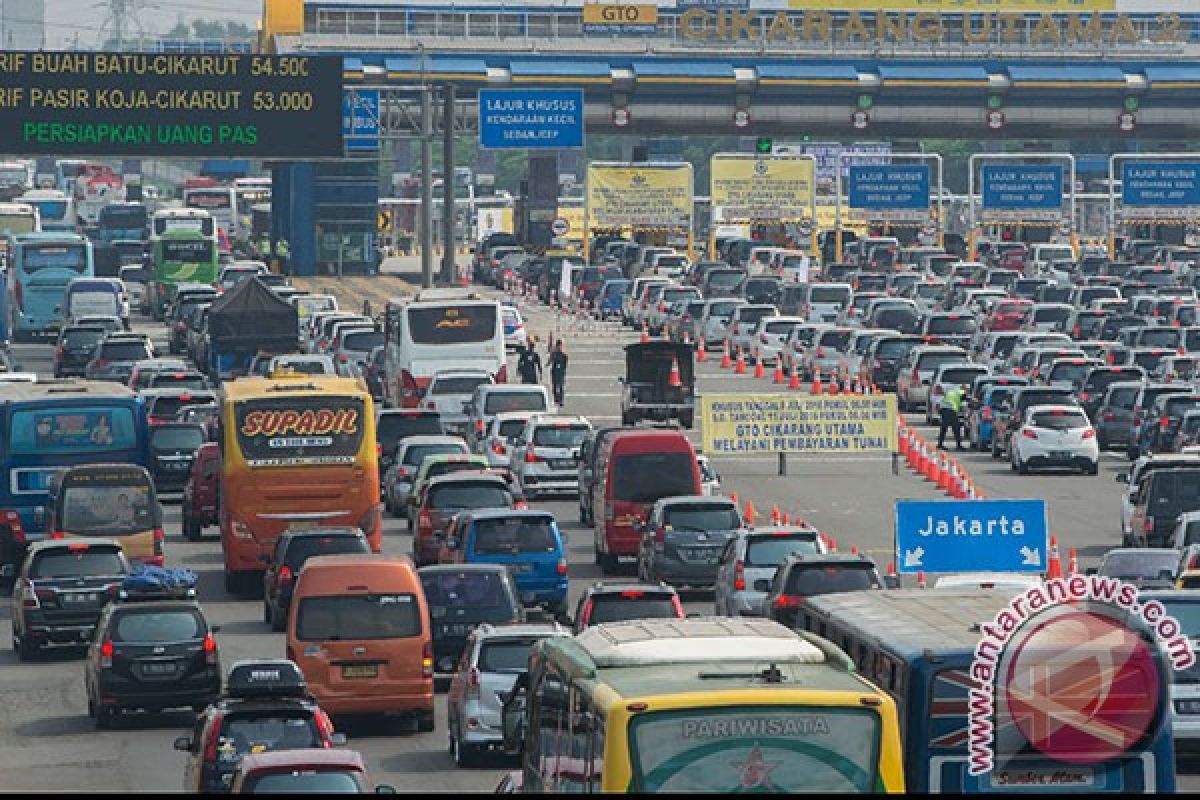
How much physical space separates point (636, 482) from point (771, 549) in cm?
750

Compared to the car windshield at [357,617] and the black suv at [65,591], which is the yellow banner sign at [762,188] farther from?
the car windshield at [357,617]

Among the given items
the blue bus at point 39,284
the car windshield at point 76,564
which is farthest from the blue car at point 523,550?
the blue bus at point 39,284

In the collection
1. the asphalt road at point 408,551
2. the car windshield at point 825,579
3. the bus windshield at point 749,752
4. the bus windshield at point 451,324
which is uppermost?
the bus windshield at point 749,752

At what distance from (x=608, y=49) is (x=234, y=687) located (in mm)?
91111

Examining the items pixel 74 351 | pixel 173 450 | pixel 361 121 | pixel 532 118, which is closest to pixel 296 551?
pixel 173 450

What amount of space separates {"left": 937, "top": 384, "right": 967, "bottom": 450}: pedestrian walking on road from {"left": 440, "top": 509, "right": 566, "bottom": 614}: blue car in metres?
21.3

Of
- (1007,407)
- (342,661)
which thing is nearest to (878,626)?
(342,661)

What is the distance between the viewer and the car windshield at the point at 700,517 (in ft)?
127

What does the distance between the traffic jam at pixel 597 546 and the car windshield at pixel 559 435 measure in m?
0.06

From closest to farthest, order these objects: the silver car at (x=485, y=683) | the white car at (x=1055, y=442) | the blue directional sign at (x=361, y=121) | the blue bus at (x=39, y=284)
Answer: the silver car at (x=485, y=683) < the white car at (x=1055, y=442) < the blue directional sign at (x=361, y=121) < the blue bus at (x=39, y=284)

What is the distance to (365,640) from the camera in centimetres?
2961

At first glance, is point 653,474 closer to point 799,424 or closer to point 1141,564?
point 1141,564

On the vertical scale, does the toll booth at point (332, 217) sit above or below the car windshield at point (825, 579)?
above

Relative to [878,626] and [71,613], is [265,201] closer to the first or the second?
[71,613]
